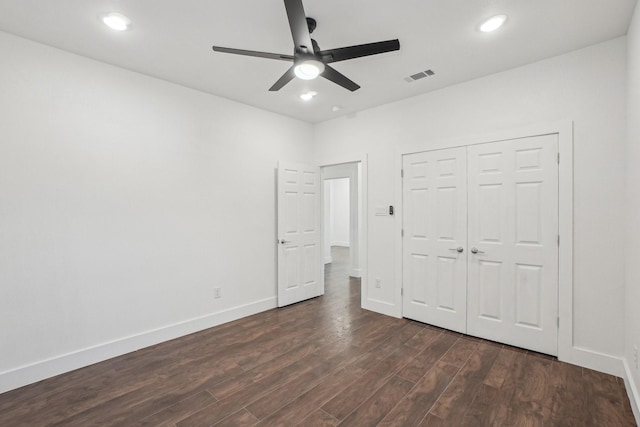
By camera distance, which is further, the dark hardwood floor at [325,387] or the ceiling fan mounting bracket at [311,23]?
the ceiling fan mounting bracket at [311,23]

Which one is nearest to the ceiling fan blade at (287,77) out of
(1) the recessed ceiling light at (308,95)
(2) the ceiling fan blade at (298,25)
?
(2) the ceiling fan blade at (298,25)

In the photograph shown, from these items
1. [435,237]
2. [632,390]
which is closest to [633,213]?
[632,390]

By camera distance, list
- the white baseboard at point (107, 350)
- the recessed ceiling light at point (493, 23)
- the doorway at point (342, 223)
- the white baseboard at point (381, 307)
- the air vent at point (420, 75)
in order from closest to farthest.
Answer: the recessed ceiling light at point (493, 23)
the white baseboard at point (107, 350)
the air vent at point (420, 75)
the white baseboard at point (381, 307)
the doorway at point (342, 223)

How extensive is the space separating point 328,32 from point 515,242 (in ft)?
8.88

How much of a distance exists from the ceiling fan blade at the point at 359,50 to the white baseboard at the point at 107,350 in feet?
10.5

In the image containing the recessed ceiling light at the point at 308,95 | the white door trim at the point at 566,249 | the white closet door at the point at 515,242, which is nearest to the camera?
the white door trim at the point at 566,249

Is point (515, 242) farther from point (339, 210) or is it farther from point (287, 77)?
point (339, 210)

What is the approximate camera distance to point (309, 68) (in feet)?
6.97

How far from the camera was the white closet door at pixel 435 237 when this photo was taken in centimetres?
341

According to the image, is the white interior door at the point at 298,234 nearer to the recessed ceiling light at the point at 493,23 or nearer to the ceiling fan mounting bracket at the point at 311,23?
the ceiling fan mounting bracket at the point at 311,23

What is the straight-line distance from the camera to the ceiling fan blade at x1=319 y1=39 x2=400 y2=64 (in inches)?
78.4

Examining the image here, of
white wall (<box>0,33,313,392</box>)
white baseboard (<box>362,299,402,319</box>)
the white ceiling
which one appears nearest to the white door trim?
the white ceiling

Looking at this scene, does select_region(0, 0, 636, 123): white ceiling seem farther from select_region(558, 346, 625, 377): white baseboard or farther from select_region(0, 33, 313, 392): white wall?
select_region(558, 346, 625, 377): white baseboard

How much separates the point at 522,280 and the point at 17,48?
5.06m
